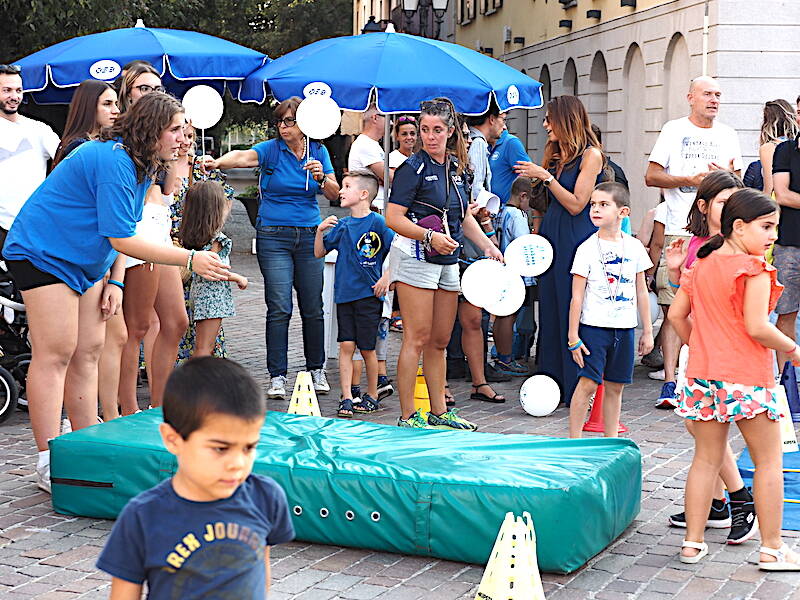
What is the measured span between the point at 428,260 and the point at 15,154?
2728 mm

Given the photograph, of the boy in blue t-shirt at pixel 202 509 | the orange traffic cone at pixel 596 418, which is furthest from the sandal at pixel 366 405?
the boy in blue t-shirt at pixel 202 509

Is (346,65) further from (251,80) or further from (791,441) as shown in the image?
(791,441)

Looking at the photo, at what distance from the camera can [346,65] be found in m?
9.66

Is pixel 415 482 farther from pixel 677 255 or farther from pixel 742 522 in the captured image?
pixel 677 255

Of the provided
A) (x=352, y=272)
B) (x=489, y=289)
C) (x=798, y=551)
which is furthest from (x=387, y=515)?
(x=352, y=272)

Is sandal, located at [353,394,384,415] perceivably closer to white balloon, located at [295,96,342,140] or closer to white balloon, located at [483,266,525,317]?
white balloon, located at [483,266,525,317]

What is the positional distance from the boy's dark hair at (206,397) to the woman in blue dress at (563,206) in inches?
219

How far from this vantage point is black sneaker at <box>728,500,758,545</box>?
5.56 metres

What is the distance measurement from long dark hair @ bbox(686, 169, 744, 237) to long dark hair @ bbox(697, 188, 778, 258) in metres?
0.62

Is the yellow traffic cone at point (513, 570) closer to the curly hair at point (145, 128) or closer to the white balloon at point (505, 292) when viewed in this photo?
the curly hair at point (145, 128)

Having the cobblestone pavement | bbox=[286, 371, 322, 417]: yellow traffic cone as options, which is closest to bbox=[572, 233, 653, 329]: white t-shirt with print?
the cobblestone pavement

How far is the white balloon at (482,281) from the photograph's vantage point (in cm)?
783

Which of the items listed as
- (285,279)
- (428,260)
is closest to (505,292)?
Result: (428,260)

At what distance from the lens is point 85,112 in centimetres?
670
